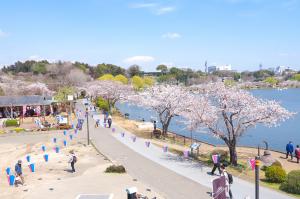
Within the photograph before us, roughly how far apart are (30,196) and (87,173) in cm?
424

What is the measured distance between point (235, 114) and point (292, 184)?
6449mm

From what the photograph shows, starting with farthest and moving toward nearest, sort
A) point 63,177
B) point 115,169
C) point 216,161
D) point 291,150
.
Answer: point 291,150
point 115,169
point 63,177
point 216,161

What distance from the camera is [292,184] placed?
48.4ft

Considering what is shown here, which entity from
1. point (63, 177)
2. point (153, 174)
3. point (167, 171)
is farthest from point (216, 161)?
point (63, 177)

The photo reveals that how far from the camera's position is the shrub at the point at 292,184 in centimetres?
1464

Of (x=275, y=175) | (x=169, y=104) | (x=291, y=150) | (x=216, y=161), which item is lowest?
(x=291, y=150)

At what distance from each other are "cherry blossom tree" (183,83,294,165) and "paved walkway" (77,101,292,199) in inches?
104

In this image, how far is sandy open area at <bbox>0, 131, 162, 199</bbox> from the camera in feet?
52.1

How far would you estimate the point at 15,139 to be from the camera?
3275 centimetres

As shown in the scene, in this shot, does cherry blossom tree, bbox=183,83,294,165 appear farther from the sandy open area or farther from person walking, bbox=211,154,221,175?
the sandy open area

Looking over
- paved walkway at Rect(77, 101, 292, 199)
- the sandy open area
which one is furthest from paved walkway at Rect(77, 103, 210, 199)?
the sandy open area

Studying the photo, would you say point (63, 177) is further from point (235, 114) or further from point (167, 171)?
point (235, 114)

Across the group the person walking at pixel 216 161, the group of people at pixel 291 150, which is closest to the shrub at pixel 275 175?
the person walking at pixel 216 161

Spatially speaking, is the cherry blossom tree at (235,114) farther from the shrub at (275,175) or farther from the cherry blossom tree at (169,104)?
the cherry blossom tree at (169,104)
